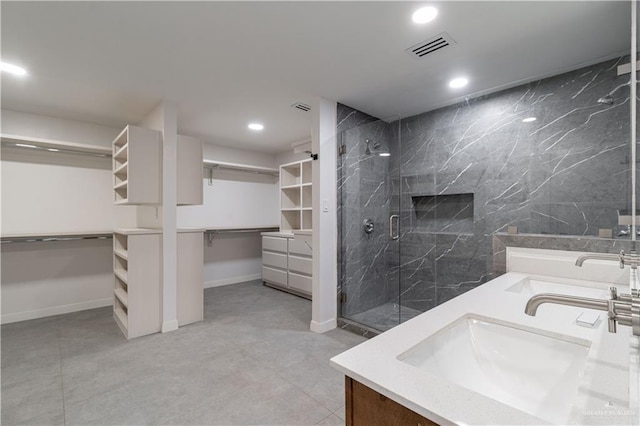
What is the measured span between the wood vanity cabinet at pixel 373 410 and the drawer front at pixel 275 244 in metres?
3.85

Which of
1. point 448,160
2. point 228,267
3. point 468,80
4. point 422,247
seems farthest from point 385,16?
point 228,267

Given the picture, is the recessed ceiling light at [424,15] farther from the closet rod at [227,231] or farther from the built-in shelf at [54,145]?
the closet rod at [227,231]

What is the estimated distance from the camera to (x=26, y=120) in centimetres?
342

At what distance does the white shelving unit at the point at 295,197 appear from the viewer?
4.74 metres

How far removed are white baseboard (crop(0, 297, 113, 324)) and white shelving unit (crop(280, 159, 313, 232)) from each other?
8.98 feet

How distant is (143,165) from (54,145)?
129 centimetres

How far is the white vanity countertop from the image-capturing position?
0.61 m

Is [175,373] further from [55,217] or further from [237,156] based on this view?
[237,156]

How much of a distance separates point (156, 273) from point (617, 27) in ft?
14.1

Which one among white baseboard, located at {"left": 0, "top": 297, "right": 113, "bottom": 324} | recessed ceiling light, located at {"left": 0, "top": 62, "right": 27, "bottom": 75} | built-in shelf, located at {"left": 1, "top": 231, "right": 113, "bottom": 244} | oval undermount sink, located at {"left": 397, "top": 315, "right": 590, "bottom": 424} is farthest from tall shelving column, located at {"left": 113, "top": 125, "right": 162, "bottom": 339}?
oval undermount sink, located at {"left": 397, "top": 315, "right": 590, "bottom": 424}

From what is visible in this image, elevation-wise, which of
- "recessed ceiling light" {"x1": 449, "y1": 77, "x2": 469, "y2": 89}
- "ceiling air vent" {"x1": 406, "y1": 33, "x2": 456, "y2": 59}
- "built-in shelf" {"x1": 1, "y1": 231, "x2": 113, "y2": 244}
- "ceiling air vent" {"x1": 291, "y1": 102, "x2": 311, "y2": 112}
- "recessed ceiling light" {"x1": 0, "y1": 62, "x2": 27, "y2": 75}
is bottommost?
"built-in shelf" {"x1": 1, "y1": 231, "x2": 113, "y2": 244}

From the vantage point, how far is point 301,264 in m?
4.30

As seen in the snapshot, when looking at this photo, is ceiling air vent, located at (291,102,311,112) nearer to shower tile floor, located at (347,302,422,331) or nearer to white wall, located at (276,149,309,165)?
white wall, located at (276,149,309,165)

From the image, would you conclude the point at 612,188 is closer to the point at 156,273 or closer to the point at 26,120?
the point at 156,273
